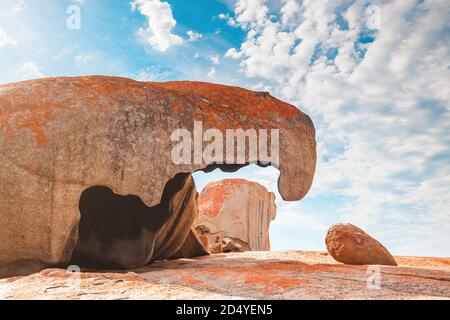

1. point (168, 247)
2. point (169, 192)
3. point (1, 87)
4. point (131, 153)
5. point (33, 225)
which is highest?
point (1, 87)

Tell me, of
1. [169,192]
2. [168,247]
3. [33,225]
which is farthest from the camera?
[168,247]

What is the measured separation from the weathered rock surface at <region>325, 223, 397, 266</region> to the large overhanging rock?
90.6 inches

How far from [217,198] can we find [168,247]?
34.6 feet

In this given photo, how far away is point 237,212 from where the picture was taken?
17.4m

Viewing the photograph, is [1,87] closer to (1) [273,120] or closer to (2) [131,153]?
(2) [131,153]

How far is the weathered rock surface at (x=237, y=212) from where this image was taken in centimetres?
1719

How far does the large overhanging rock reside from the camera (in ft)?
15.1

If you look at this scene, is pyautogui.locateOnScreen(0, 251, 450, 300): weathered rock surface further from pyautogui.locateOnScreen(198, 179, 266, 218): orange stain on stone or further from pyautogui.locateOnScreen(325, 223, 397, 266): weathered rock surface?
pyautogui.locateOnScreen(198, 179, 266, 218): orange stain on stone

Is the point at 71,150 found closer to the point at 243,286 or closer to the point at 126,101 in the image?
the point at 126,101

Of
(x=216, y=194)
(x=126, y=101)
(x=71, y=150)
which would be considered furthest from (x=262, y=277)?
(x=216, y=194)

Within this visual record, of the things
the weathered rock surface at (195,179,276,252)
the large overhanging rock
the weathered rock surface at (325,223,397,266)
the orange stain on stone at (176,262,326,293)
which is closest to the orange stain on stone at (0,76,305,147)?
the large overhanging rock

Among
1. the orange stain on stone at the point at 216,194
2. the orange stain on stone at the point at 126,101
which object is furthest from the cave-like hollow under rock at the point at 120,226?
the orange stain on stone at the point at 216,194
